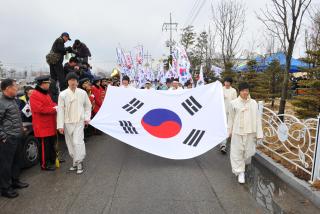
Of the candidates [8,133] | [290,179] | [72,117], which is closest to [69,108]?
[72,117]

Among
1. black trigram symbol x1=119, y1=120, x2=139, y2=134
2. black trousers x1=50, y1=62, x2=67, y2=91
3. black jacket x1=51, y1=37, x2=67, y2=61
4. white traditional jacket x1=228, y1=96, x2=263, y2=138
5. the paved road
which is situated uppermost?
black jacket x1=51, y1=37, x2=67, y2=61

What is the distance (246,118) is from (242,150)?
1.94 ft

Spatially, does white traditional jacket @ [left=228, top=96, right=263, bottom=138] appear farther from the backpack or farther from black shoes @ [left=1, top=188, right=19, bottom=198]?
the backpack

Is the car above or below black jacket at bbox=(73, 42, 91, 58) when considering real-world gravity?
below

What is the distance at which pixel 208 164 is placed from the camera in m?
5.94

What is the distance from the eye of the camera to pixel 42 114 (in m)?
5.22

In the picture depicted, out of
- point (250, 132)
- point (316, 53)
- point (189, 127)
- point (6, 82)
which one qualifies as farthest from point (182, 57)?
point (6, 82)

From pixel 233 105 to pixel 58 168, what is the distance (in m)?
3.61

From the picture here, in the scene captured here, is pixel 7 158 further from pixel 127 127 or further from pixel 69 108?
pixel 127 127

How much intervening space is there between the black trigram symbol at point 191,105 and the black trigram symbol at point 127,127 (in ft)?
3.97

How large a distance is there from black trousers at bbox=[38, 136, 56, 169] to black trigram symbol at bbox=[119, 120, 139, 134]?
139 cm

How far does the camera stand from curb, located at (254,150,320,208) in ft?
13.4

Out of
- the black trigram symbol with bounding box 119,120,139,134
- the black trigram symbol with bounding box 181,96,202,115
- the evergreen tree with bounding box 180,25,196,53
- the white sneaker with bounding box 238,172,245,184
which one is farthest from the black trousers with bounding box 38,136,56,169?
the evergreen tree with bounding box 180,25,196,53

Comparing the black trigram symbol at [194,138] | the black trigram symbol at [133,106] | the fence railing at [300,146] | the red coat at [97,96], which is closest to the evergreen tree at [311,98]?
the fence railing at [300,146]
